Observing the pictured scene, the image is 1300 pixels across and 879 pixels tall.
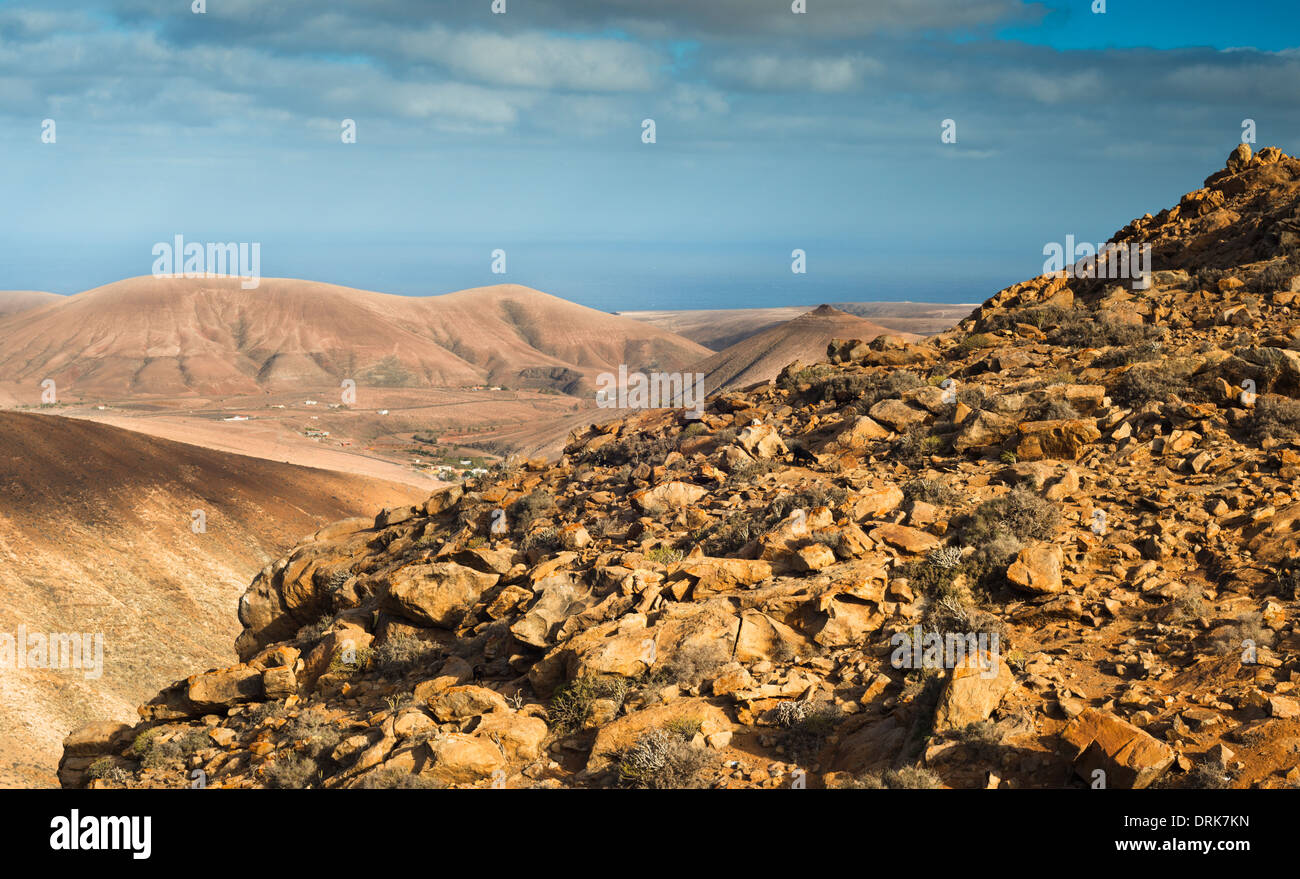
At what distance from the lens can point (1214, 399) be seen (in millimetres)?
11391

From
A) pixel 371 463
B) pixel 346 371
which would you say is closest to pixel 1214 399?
pixel 371 463

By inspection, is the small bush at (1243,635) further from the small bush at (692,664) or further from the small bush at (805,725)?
the small bush at (692,664)

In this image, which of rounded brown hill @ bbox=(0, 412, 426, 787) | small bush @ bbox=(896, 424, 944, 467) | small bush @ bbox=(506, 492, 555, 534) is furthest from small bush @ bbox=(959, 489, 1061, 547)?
rounded brown hill @ bbox=(0, 412, 426, 787)

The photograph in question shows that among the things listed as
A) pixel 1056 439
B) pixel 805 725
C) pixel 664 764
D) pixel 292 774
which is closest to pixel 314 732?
pixel 292 774

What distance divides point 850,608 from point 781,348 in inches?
3783

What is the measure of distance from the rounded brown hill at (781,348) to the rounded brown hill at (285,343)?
42511mm

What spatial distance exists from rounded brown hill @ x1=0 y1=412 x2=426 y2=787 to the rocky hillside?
50.7ft

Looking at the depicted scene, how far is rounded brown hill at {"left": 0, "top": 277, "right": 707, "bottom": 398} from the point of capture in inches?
5305

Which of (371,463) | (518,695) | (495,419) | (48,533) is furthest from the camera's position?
(495,419)

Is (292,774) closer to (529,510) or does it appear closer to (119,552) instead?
(529,510)

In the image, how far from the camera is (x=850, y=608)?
8.61m
